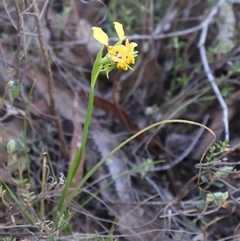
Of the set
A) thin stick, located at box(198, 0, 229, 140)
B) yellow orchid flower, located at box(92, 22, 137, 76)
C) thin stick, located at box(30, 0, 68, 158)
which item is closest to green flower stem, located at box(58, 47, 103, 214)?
yellow orchid flower, located at box(92, 22, 137, 76)

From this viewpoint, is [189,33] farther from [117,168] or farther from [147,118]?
[117,168]

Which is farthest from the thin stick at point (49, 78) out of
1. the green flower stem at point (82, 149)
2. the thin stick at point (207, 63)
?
the thin stick at point (207, 63)

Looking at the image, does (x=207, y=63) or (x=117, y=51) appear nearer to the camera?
(x=117, y=51)

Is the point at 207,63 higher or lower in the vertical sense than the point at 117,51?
lower

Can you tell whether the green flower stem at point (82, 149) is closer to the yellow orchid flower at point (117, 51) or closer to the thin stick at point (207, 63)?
the yellow orchid flower at point (117, 51)

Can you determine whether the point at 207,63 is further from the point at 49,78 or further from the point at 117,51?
the point at 117,51

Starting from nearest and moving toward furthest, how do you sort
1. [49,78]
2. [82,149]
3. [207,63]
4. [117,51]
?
1. [117,51]
2. [82,149]
3. [49,78]
4. [207,63]

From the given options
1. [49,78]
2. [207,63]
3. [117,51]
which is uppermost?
[117,51]

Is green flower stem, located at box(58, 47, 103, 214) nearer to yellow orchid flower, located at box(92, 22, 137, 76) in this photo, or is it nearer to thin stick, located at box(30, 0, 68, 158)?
yellow orchid flower, located at box(92, 22, 137, 76)

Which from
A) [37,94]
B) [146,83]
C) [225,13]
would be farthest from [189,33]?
[37,94]

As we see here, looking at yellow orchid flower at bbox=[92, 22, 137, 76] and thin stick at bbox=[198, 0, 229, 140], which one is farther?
thin stick at bbox=[198, 0, 229, 140]

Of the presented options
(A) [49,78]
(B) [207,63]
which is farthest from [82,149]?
(B) [207,63]
